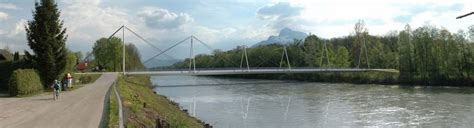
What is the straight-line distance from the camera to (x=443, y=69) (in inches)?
3223

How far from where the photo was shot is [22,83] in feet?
113

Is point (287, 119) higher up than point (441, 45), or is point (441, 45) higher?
point (441, 45)

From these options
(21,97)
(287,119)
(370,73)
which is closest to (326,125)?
(287,119)

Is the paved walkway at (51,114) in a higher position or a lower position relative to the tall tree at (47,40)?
lower

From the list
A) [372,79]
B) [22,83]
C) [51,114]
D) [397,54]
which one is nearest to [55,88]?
[22,83]

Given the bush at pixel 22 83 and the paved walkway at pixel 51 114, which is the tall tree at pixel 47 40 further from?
the paved walkway at pixel 51 114

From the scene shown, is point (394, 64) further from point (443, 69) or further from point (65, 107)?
point (65, 107)

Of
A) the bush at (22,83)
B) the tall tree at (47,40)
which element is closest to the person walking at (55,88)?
the bush at (22,83)

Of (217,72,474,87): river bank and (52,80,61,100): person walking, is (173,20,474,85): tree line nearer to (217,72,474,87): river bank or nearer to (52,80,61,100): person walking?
(217,72,474,87): river bank

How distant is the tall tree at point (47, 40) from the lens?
39.3 meters

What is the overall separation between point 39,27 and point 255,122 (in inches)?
756

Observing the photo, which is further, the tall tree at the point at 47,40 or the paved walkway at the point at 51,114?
the tall tree at the point at 47,40

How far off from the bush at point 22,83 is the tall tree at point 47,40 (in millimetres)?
3168

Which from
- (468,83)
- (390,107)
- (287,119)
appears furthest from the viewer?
(468,83)
